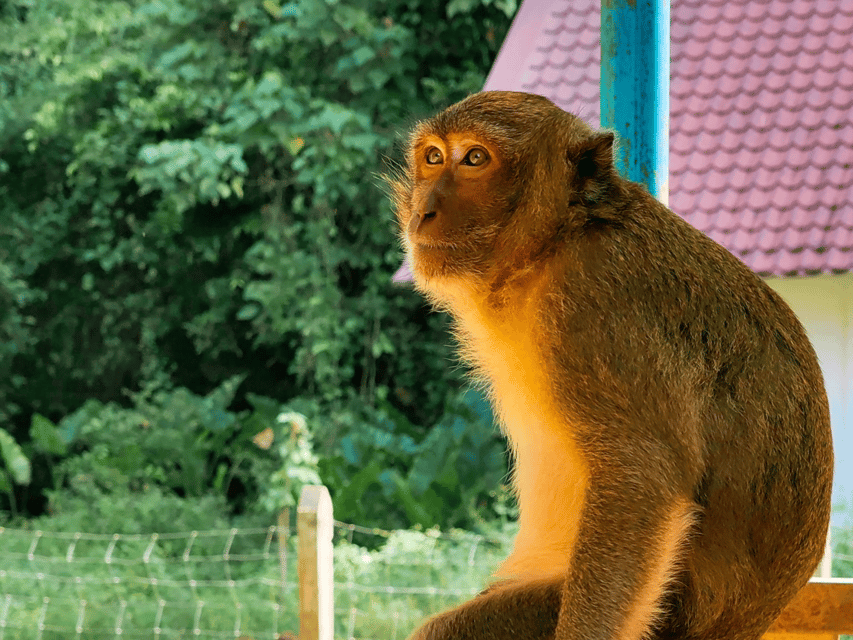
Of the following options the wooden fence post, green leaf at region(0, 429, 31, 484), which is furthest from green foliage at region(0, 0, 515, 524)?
the wooden fence post

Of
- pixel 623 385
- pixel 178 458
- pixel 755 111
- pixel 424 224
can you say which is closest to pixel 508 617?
pixel 623 385

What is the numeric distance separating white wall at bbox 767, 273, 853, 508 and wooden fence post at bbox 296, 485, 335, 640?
13.2 ft

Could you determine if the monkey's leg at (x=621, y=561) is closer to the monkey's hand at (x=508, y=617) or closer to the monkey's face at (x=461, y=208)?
the monkey's hand at (x=508, y=617)

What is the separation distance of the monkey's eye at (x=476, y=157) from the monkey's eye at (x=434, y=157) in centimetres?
7

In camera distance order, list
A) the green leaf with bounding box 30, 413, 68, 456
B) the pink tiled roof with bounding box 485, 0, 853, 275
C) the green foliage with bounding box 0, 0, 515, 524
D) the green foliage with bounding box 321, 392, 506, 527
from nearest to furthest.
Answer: the pink tiled roof with bounding box 485, 0, 853, 275
the green foliage with bounding box 321, 392, 506, 527
the green foliage with bounding box 0, 0, 515, 524
the green leaf with bounding box 30, 413, 68, 456

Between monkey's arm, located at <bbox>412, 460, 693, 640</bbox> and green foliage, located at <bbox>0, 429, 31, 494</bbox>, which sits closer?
monkey's arm, located at <bbox>412, 460, 693, 640</bbox>

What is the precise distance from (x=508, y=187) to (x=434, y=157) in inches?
6.4

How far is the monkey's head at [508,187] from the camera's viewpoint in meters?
1.66

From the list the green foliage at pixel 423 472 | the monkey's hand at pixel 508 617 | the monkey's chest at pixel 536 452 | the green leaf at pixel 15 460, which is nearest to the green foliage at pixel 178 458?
the green leaf at pixel 15 460

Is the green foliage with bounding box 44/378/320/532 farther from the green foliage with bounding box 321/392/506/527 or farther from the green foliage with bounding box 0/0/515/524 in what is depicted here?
the green foliage with bounding box 321/392/506/527

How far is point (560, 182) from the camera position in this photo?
5.45ft

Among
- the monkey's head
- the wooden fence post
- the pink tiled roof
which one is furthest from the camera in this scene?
the pink tiled roof

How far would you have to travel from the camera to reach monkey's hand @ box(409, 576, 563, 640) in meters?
1.67

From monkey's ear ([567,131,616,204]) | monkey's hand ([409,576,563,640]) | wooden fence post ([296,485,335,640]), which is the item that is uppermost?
monkey's ear ([567,131,616,204])
